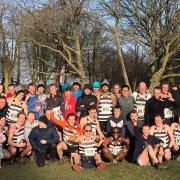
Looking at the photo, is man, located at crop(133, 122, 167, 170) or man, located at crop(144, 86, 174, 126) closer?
man, located at crop(133, 122, 167, 170)

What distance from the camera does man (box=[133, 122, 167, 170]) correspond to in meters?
8.33

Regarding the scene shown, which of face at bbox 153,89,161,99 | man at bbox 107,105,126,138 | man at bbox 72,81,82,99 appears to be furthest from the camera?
man at bbox 72,81,82,99

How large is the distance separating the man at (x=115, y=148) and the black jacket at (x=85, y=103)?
121 cm

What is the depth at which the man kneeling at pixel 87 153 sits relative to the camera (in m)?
8.34

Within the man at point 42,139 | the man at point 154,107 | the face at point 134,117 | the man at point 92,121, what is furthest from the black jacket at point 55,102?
the man at point 154,107

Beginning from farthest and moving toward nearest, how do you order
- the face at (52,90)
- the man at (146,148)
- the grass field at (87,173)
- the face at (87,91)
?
the face at (87,91) < the face at (52,90) < the man at (146,148) < the grass field at (87,173)

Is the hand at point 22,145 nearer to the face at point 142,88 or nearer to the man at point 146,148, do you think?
the man at point 146,148

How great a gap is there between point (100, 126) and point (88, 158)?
61.7 inches

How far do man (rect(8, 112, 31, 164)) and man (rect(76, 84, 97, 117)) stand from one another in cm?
155

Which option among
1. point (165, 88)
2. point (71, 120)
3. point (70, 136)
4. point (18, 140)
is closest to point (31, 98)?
point (18, 140)

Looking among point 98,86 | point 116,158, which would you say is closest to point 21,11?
point 98,86

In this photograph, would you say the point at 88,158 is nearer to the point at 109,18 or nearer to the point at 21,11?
the point at 109,18

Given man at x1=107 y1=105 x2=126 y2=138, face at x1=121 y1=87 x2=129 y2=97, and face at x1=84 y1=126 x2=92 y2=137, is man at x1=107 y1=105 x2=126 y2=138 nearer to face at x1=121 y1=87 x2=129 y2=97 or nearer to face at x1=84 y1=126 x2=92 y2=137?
face at x1=121 y1=87 x2=129 y2=97

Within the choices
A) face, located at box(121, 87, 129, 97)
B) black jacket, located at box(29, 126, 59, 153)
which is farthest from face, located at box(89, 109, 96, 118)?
face, located at box(121, 87, 129, 97)
